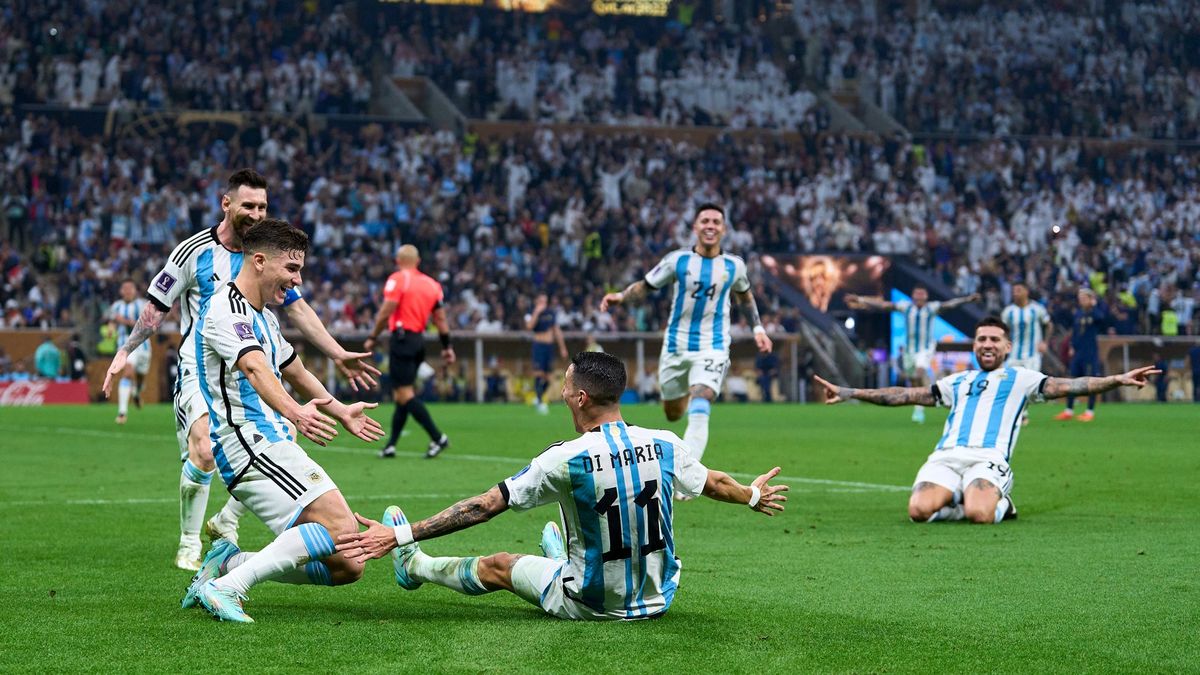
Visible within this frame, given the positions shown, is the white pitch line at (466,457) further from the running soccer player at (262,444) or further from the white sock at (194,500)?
the running soccer player at (262,444)

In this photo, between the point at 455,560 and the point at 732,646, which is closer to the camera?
the point at 732,646

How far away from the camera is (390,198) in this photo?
38.4 meters

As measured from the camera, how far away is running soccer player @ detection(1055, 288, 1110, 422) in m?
25.5

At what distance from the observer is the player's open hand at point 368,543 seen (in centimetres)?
586

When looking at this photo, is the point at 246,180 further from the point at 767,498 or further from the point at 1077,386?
the point at 1077,386

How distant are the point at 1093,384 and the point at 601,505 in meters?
4.91

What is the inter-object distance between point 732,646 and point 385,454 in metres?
11.4

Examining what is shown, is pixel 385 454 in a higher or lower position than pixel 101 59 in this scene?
lower

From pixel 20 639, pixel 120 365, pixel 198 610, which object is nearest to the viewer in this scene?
pixel 20 639

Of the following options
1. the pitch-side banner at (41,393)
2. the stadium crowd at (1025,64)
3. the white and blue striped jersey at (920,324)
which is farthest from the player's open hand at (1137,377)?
the stadium crowd at (1025,64)

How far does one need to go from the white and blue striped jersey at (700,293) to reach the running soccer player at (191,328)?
5.33m

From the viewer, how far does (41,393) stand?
32375mm

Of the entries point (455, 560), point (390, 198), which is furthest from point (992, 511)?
point (390, 198)

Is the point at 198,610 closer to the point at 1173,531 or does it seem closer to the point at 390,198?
the point at 1173,531
